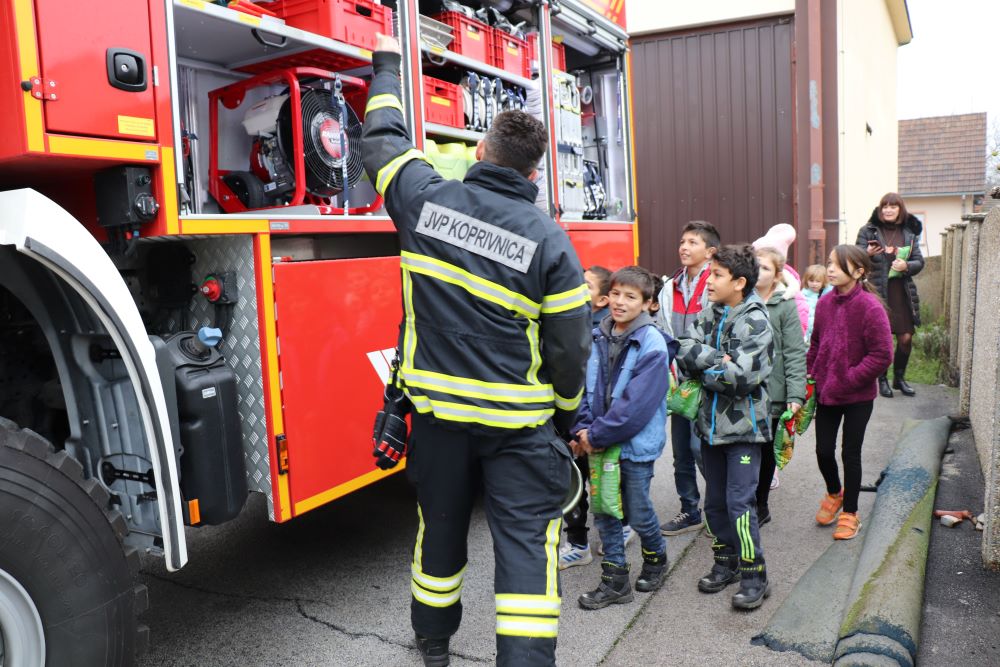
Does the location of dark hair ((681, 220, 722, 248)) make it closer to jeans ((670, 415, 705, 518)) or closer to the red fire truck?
jeans ((670, 415, 705, 518))

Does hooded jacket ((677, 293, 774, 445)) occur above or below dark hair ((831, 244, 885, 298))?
below

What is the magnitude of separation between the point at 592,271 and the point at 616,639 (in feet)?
5.82

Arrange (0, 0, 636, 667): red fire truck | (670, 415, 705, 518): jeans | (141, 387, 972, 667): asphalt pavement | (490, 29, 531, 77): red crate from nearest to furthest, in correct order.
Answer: (0, 0, 636, 667): red fire truck → (141, 387, 972, 667): asphalt pavement → (670, 415, 705, 518): jeans → (490, 29, 531, 77): red crate

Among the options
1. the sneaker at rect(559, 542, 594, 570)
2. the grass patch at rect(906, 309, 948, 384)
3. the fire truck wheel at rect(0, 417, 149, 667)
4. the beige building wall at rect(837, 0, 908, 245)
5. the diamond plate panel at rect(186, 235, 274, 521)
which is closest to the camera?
the fire truck wheel at rect(0, 417, 149, 667)

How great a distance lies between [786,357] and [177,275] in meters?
2.85

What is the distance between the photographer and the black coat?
7246mm

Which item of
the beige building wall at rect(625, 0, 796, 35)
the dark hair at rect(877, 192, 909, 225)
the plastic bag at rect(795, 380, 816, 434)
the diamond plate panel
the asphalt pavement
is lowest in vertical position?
the asphalt pavement

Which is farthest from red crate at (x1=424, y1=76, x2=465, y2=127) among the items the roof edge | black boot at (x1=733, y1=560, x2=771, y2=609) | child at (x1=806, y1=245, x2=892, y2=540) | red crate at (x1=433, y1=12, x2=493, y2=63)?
the roof edge

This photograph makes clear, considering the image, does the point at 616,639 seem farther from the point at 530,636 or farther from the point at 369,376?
the point at 369,376

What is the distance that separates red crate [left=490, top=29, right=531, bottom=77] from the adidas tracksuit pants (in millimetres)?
2430

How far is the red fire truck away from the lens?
2.25 meters

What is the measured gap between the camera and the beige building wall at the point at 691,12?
29.5 ft

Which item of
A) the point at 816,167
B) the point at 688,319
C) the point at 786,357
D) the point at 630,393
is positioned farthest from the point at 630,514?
the point at 816,167

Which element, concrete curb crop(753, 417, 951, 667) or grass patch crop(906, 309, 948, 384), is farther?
grass patch crop(906, 309, 948, 384)
